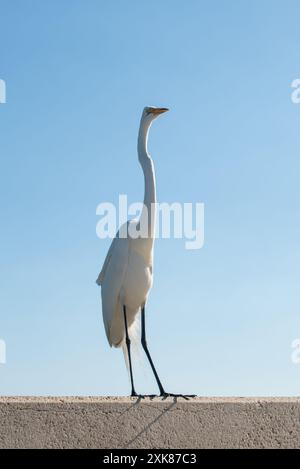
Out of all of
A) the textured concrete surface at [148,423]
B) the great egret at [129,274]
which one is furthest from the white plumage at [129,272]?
the textured concrete surface at [148,423]

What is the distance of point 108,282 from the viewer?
7.85 meters

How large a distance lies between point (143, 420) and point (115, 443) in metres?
0.28

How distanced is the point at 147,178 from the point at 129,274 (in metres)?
0.99

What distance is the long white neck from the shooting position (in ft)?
25.3

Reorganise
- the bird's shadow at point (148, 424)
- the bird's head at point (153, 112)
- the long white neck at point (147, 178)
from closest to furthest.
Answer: the bird's shadow at point (148, 424) < the long white neck at point (147, 178) < the bird's head at point (153, 112)

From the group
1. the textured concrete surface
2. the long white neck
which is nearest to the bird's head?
the long white neck

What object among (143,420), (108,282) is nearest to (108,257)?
(108,282)

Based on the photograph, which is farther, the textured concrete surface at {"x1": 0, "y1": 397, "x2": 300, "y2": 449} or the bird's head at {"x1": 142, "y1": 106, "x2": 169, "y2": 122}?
the bird's head at {"x1": 142, "y1": 106, "x2": 169, "y2": 122}

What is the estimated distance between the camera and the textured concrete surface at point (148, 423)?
18.9ft

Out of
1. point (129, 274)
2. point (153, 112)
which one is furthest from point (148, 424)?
point (153, 112)

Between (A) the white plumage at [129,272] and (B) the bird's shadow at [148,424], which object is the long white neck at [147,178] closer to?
(A) the white plumage at [129,272]

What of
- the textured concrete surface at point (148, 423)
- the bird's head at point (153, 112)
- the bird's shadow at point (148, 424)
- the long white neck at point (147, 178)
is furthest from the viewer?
the bird's head at point (153, 112)

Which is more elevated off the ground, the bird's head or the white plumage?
the bird's head

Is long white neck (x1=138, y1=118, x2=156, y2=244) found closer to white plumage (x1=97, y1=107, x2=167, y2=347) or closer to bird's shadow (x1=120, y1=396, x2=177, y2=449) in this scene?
white plumage (x1=97, y1=107, x2=167, y2=347)
